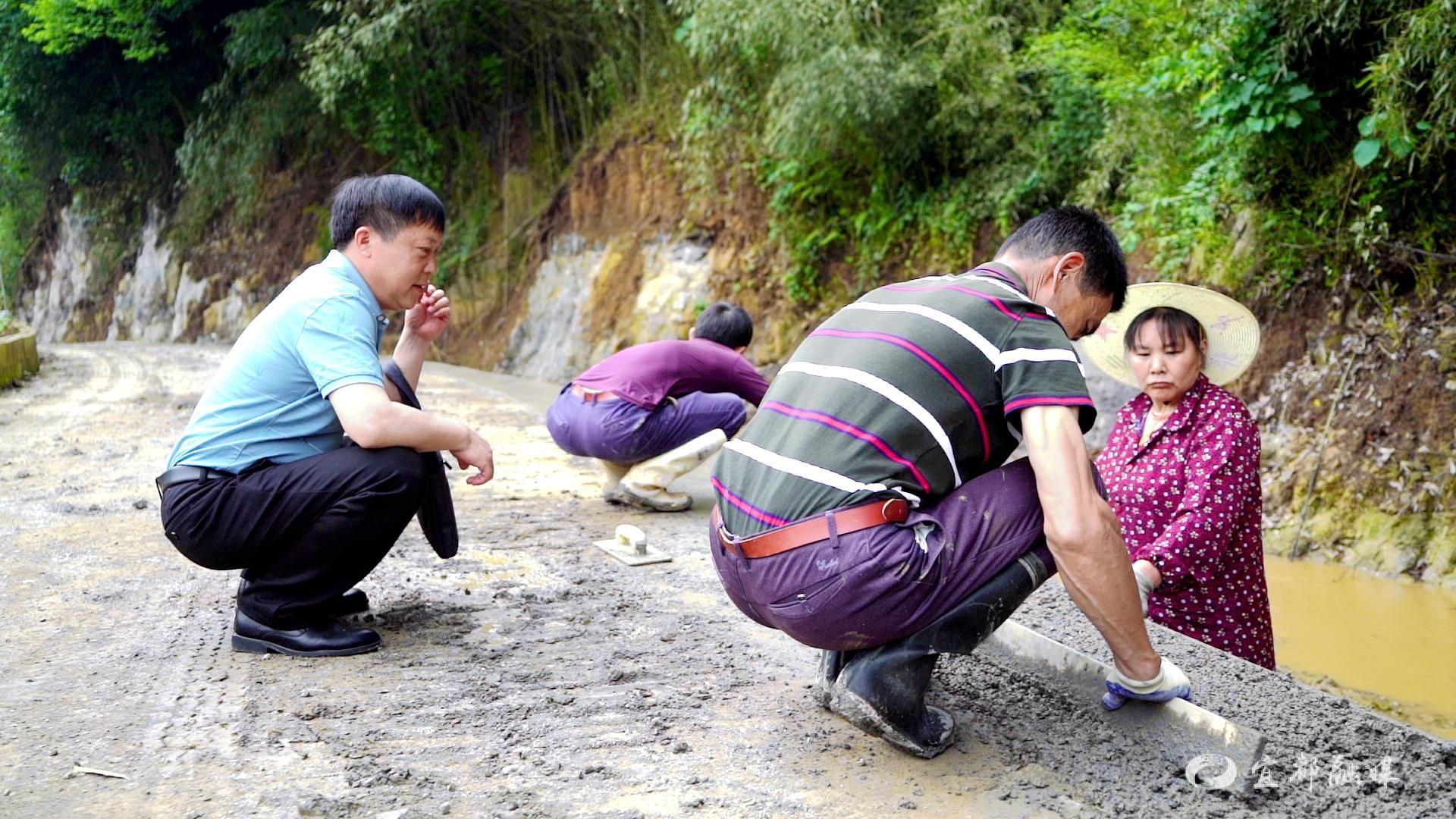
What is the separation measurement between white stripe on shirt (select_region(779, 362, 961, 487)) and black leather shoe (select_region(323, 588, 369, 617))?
5.74ft

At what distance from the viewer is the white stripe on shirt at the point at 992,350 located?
2.28 metres

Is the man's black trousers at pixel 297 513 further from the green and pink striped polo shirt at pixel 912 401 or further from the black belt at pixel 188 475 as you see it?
the green and pink striped polo shirt at pixel 912 401

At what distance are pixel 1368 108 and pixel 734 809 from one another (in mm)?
5501

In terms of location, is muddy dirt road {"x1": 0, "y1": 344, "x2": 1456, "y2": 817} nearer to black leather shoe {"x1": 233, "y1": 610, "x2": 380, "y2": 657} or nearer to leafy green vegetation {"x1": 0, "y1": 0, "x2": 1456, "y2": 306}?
black leather shoe {"x1": 233, "y1": 610, "x2": 380, "y2": 657}

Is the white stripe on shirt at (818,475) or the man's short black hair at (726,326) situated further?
the man's short black hair at (726,326)

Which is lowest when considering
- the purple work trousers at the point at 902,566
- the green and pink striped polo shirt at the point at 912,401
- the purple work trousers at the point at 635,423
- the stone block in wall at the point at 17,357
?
the stone block in wall at the point at 17,357

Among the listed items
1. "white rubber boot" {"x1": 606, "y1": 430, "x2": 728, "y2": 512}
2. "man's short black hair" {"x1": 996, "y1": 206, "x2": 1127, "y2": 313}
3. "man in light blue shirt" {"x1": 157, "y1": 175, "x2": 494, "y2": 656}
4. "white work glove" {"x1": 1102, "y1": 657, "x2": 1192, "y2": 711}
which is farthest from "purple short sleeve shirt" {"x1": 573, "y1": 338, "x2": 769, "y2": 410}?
"white work glove" {"x1": 1102, "y1": 657, "x2": 1192, "y2": 711}

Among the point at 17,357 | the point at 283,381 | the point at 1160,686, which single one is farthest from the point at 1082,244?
the point at 17,357

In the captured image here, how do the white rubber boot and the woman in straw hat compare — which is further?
the white rubber boot

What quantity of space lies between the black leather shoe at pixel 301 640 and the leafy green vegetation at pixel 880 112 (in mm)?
4898

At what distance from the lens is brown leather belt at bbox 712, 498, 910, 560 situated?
2295 mm

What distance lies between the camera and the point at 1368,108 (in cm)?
602

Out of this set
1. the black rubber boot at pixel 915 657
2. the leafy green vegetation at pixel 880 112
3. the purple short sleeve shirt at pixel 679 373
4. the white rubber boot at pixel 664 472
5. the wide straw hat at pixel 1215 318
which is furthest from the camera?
the leafy green vegetation at pixel 880 112

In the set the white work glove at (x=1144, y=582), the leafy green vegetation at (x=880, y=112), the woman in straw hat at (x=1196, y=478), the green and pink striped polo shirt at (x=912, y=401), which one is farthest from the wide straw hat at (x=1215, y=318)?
the leafy green vegetation at (x=880, y=112)
